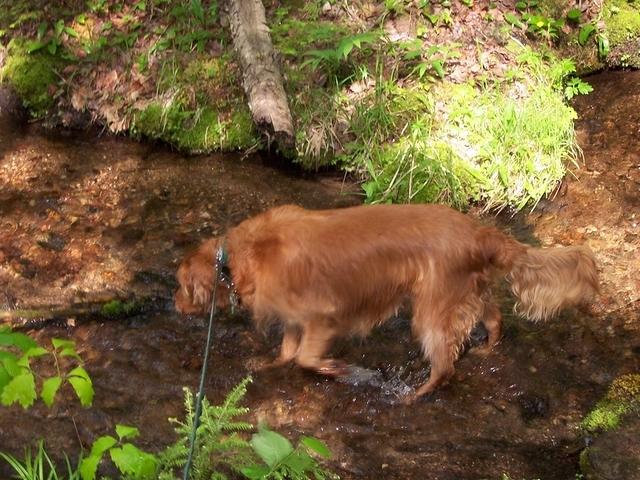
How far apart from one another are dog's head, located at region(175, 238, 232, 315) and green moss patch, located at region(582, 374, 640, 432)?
2.22 meters

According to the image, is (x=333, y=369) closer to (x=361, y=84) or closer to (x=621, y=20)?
(x=361, y=84)

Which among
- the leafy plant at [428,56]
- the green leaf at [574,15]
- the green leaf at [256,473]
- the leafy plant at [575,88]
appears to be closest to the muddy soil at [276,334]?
the leafy plant at [575,88]

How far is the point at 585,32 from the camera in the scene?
23.9 ft

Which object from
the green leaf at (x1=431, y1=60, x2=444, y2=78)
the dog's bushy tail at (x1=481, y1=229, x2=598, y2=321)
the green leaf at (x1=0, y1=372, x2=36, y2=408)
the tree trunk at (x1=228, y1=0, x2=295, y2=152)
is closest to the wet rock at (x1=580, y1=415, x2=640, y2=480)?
the dog's bushy tail at (x1=481, y1=229, x2=598, y2=321)

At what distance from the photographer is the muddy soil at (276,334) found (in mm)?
3900

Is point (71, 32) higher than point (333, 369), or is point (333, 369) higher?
point (71, 32)

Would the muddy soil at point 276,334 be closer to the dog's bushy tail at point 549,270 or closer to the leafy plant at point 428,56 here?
the dog's bushy tail at point 549,270

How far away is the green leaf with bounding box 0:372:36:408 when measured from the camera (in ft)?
7.30

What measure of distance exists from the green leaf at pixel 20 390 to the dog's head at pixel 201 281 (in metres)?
1.89

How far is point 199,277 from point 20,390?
200 centimetres

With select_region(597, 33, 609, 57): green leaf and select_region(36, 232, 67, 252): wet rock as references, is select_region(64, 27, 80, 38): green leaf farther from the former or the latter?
select_region(597, 33, 609, 57): green leaf

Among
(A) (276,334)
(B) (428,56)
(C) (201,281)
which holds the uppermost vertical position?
(B) (428,56)

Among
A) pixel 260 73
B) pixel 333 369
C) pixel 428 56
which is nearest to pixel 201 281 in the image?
pixel 333 369

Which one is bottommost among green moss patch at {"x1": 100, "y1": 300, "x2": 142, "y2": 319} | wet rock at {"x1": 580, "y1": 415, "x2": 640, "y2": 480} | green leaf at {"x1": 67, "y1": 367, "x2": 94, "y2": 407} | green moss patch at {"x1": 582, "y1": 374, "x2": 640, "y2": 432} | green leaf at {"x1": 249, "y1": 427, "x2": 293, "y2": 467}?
green moss patch at {"x1": 100, "y1": 300, "x2": 142, "y2": 319}
